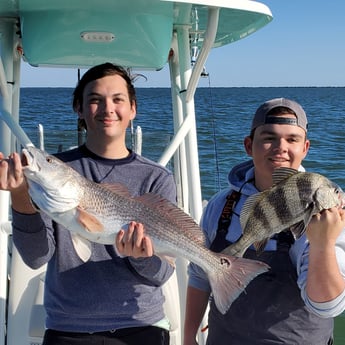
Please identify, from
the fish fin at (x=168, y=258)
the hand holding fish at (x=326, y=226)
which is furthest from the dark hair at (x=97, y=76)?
the hand holding fish at (x=326, y=226)

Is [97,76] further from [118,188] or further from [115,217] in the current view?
[115,217]

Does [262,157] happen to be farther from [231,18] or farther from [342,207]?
[231,18]

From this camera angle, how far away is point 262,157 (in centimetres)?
264

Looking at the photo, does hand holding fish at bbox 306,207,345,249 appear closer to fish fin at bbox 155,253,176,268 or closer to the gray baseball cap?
the gray baseball cap

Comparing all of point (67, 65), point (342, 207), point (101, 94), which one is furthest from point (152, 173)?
point (67, 65)

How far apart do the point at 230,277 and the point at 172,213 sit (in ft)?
1.21

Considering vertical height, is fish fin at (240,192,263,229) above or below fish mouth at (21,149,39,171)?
below

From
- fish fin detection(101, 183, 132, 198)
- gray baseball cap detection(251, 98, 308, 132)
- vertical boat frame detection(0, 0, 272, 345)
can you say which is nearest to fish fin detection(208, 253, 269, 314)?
fish fin detection(101, 183, 132, 198)

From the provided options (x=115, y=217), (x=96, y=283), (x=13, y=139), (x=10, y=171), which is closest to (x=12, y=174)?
(x=10, y=171)

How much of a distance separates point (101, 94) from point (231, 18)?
1467 millimetres

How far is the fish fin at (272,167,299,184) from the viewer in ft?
7.82

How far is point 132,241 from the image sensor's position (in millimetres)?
2383

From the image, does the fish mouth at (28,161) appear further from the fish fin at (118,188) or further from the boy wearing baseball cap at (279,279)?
the boy wearing baseball cap at (279,279)

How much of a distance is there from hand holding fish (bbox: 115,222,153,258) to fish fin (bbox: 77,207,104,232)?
0.34 ft
